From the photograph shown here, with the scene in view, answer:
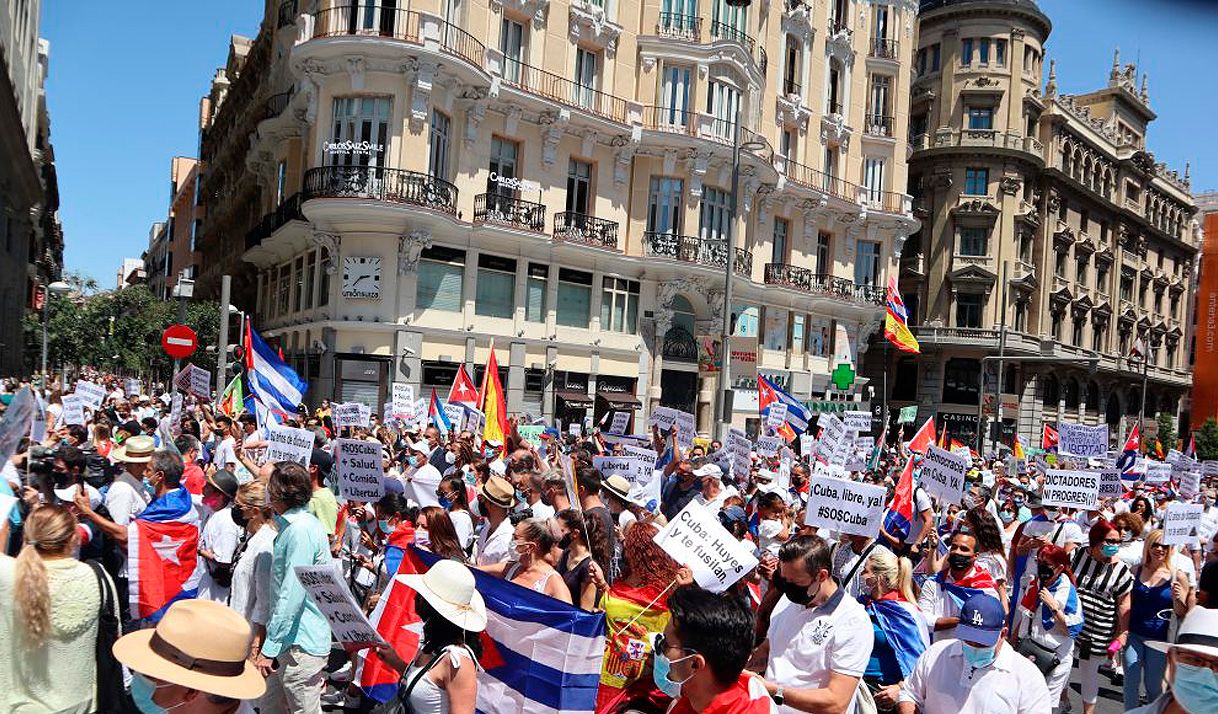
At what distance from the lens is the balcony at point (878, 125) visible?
45250 millimetres

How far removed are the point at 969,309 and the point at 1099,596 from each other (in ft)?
156

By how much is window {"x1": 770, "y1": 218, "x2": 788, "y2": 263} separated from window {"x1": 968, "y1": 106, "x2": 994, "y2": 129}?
1865 centimetres

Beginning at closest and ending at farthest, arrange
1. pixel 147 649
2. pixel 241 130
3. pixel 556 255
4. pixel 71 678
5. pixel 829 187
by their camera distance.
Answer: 1. pixel 147 649
2. pixel 71 678
3. pixel 556 255
4. pixel 829 187
5. pixel 241 130

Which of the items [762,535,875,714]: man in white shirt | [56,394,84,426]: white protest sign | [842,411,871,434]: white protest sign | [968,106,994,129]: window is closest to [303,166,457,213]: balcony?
[56,394,84,426]: white protest sign

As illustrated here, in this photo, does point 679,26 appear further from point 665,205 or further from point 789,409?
point 789,409

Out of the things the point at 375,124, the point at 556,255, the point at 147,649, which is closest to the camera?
the point at 147,649

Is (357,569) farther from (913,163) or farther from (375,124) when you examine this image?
(913,163)

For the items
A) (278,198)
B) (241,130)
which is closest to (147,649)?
(278,198)

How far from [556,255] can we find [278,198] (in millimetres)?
11839

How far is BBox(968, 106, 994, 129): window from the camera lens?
53844 mm

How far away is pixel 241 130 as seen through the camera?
153ft

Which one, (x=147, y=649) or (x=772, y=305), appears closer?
(x=147, y=649)

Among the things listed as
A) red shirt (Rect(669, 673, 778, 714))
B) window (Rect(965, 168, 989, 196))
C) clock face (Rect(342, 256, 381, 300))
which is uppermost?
window (Rect(965, 168, 989, 196))

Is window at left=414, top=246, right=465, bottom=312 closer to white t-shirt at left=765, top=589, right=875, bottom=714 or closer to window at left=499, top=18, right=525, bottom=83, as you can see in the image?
window at left=499, top=18, right=525, bottom=83
